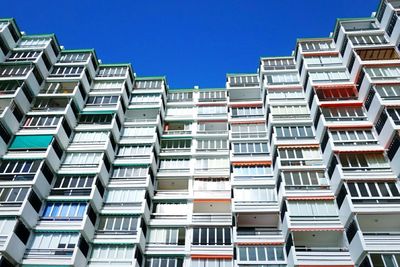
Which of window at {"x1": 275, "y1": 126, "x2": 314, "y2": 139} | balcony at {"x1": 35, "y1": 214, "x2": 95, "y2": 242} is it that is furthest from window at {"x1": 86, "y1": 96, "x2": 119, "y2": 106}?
window at {"x1": 275, "y1": 126, "x2": 314, "y2": 139}

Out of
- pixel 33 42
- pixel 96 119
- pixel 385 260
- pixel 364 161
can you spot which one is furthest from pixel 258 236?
pixel 33 42

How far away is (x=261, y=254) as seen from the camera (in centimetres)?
3259

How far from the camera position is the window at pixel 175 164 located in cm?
4263

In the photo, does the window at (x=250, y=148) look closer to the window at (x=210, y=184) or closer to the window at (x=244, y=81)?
the window at (x=210, y=184)

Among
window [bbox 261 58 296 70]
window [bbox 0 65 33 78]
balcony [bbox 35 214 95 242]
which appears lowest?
balcony [bbox 35 214 95 242]

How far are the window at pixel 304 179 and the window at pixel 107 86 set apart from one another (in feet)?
77.6

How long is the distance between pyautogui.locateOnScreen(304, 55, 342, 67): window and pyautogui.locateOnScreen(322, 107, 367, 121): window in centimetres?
853

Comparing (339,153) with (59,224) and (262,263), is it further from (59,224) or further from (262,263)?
(59,224)

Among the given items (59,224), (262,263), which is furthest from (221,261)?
(59,224)

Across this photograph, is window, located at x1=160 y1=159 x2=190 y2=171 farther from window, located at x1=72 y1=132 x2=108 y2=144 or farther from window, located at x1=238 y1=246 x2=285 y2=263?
→ window, located at x1=238 y1=246 x2=285 y2=263

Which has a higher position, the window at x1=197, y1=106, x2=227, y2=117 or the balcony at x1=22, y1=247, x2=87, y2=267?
the window at x1=197, y1=106, x2=227, y2=117

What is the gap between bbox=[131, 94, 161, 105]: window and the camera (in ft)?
162

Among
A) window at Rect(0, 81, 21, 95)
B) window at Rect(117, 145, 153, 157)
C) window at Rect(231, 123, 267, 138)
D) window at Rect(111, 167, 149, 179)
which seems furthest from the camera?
window at Rect(231, 123, 267, 138)

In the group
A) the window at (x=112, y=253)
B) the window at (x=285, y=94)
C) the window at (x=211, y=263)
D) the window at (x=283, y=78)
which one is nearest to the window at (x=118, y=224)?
the window at (x=112, y=253)
